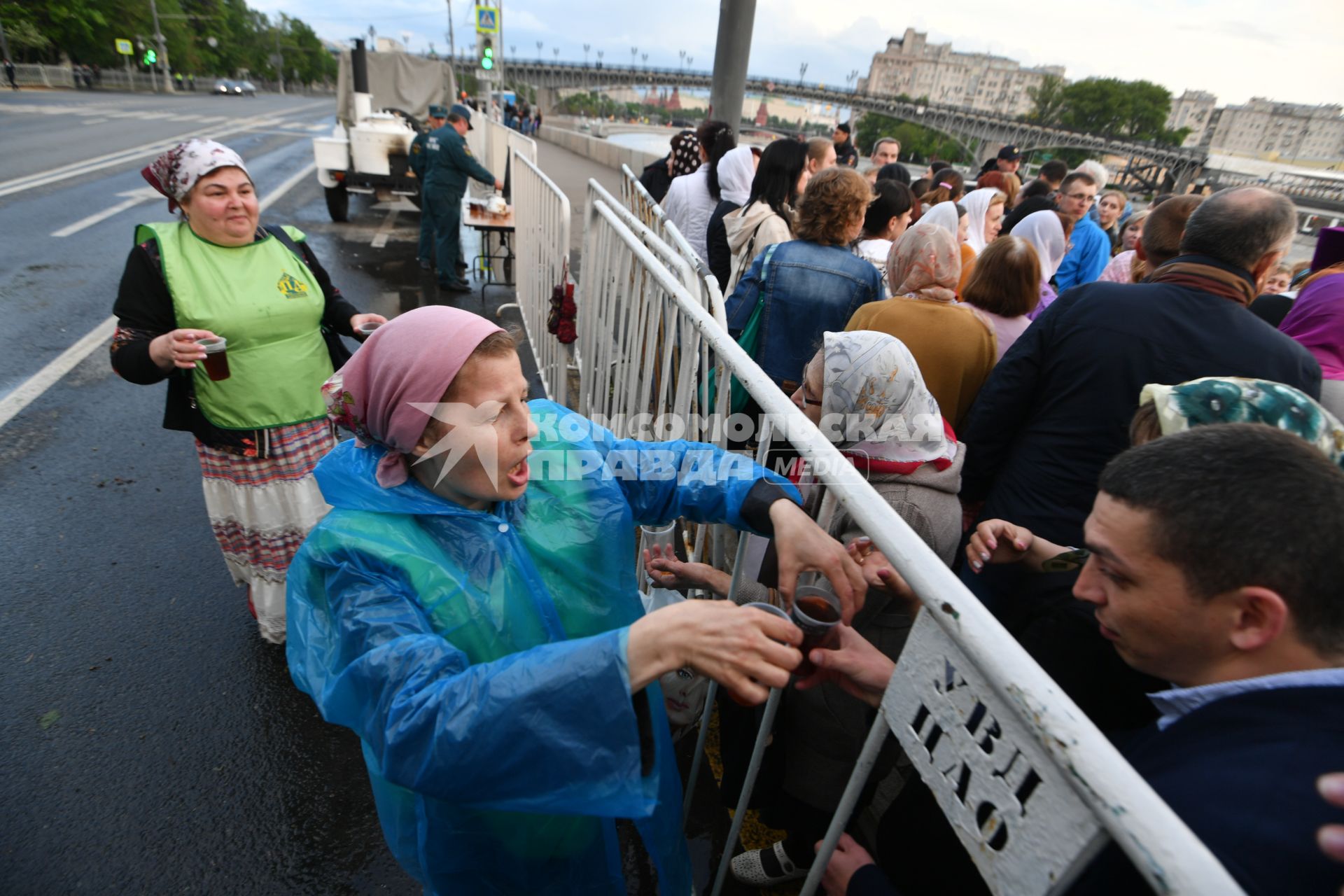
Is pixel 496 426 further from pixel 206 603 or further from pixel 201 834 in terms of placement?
pixel 206 603

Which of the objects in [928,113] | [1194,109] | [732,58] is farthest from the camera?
[1194,109]

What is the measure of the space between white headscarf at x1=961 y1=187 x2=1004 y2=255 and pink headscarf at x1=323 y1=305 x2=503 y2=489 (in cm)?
482

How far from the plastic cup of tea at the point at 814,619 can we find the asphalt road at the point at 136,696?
166cm

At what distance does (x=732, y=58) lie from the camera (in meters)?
6.30

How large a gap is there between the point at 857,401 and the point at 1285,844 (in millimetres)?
1274

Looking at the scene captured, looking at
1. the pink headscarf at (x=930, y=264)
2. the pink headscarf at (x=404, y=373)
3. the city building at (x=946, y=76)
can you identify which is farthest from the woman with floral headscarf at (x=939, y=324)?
the city building at (x=946, y=76)

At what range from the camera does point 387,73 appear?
15.2 meters

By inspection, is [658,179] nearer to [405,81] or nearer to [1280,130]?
[405,81]

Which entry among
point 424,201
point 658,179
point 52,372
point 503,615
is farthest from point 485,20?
point 503,615

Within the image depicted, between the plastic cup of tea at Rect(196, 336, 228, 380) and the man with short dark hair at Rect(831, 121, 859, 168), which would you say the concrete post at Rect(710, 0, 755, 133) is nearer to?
the man with short dark hair at Rect(831, 121, 859, 168)

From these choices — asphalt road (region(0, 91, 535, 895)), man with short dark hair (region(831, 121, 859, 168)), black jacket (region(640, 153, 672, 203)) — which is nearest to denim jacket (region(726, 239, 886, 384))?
asphalt road (region(0, 91, 535, 895))

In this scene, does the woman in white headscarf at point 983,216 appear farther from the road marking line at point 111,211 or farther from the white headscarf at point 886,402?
the road marking line at point 111,211

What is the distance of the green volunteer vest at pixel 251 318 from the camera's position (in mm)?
2336

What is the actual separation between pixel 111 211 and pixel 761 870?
1261 cm
